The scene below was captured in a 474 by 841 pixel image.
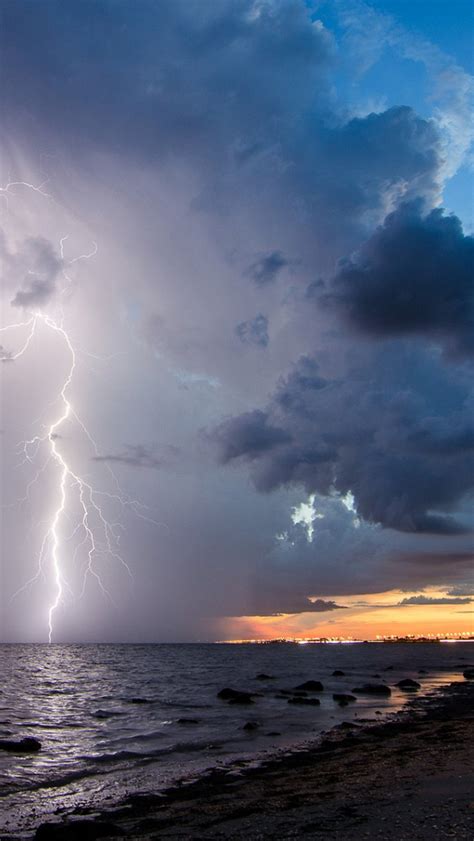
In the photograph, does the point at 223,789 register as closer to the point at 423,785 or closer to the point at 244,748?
the point at 423,785

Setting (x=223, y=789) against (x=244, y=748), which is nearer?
(x=223, y=789)

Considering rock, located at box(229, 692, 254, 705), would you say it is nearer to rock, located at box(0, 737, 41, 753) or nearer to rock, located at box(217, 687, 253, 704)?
rock, located at box(217, 687, 253, 704)

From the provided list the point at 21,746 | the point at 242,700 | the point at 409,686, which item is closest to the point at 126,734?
the point at 21,746

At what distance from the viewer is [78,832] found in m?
10.5

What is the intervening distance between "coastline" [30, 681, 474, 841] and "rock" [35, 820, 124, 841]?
0.02 meters

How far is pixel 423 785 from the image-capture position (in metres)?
12.2

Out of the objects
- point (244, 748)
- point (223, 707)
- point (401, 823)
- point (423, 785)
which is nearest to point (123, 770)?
point (244, 748)

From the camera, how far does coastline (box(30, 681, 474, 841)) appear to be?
9523 mm

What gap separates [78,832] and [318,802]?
466cm

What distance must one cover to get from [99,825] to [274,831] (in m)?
3.46

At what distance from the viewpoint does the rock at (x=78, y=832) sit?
10.5 m

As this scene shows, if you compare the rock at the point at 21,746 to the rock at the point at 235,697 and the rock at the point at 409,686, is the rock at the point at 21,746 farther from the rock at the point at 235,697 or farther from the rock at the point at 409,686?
the rock at the point at 409,686

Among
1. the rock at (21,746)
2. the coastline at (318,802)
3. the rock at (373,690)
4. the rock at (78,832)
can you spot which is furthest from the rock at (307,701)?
the rock at (78,832)

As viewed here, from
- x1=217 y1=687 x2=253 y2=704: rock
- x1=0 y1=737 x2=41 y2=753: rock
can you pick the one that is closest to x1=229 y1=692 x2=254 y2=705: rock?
x1=217 y1=687 x2=253 y2=704: rock
